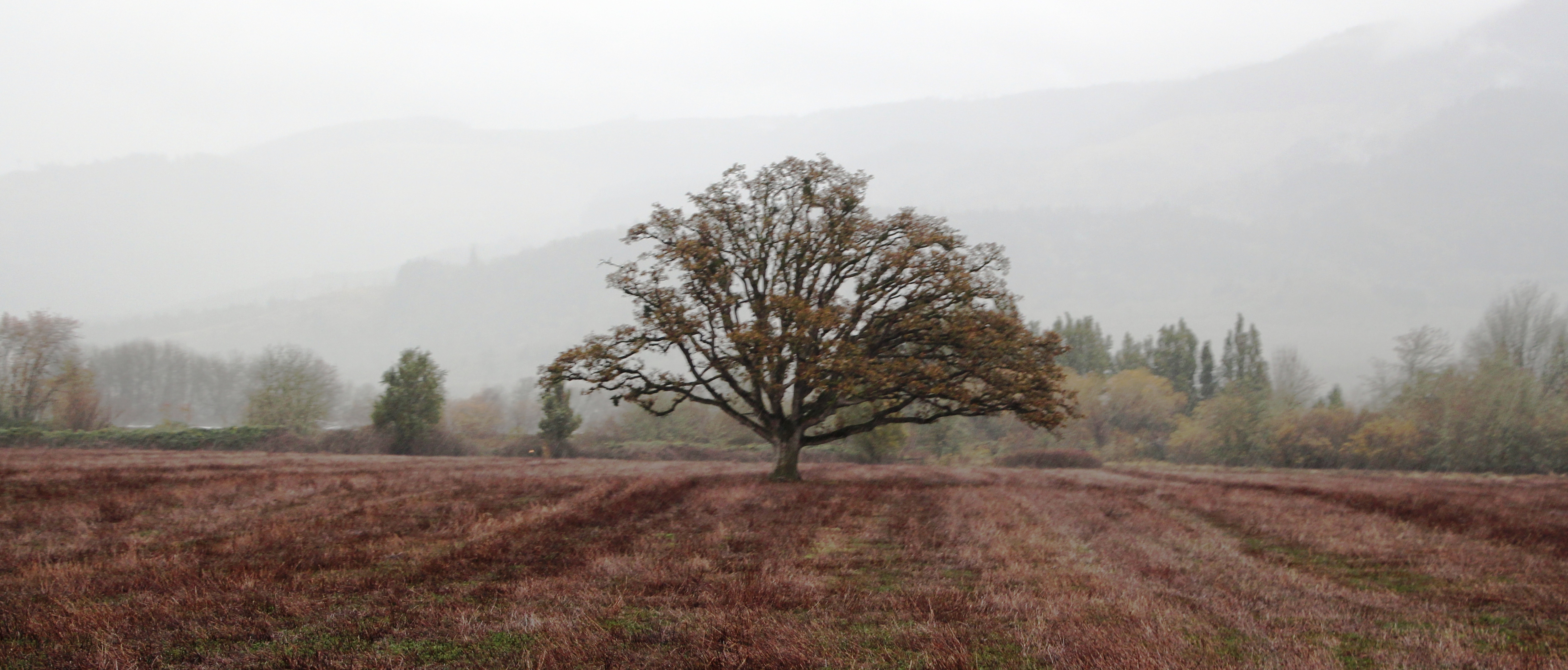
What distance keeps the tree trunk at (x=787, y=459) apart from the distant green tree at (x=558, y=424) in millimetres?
43450

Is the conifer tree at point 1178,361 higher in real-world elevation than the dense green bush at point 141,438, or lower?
higher

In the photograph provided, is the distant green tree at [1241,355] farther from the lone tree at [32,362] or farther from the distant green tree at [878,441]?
the lone tree at [32,362]

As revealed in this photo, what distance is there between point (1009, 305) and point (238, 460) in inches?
1709

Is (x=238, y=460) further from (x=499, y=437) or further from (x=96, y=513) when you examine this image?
(x=499, y=437)

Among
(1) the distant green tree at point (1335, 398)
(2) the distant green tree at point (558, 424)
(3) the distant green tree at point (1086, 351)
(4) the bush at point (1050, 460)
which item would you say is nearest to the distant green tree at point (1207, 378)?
(3) the distant green tree at point (1086, 351)

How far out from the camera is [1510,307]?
4240 inches

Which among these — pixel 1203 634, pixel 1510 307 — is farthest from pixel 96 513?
pixel 1510 307

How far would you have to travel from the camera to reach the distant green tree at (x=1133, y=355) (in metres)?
153

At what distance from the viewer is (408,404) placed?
222 ft

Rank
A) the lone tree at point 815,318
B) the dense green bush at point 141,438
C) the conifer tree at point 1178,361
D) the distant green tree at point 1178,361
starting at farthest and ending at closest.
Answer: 1. the conifer tree at point 1178,361
2. the distant green tree at point 1178,361
3. the dense green bush at point 141,438
4. the lone tree at point 815,318

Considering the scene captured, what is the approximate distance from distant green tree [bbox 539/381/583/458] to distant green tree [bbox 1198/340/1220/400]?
130 metres

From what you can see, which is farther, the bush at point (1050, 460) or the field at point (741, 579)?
the bush at point (1050, 460)

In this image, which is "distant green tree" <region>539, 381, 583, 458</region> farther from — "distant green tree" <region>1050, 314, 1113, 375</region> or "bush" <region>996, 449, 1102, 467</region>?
"distant green tree" <region>1050, 314, 1113, 375</region>

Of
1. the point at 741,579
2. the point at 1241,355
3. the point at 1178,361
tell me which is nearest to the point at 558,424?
the point at 741,579
